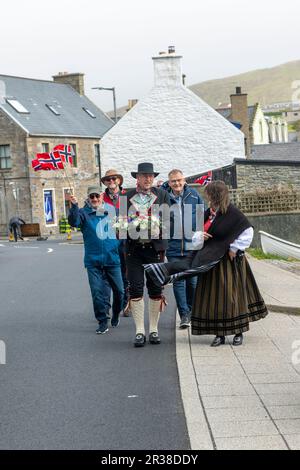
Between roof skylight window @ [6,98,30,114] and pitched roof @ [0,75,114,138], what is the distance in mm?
193

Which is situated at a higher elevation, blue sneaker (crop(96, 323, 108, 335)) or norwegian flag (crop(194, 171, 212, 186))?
norwegian flag (crop(194, 171, 212, 186))

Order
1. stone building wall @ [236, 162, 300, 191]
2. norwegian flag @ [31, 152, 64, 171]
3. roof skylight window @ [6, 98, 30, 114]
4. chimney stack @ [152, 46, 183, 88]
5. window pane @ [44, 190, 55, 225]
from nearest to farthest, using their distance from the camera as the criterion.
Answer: norwegian flag @ [31, 152, 64, 171] → stone building wall @ [236, 162, 300, 191] → chimney stack @ [152, 46, 183, 88] → window pane @ [44, 190, 55, 225] → roof skylight window @ [6, 98, 30, 114]

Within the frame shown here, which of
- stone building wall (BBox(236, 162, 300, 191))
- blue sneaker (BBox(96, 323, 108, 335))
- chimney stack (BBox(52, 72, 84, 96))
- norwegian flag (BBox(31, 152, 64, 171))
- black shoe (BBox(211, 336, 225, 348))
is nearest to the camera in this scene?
black shoe (BBox(211, 336, 225, 348))

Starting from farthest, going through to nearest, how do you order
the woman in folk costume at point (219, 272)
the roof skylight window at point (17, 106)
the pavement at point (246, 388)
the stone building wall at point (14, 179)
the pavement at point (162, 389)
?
the roof skylight window at point (17, 106) < the stone building wall at point (14, 179) < the woman in folk costume at point (219, 272) < the pavement at point (162, 389) < the pavement at point (246, 388)

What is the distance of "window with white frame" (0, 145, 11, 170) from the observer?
54.7 m

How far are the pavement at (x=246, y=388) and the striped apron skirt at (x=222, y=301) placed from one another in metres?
0.22

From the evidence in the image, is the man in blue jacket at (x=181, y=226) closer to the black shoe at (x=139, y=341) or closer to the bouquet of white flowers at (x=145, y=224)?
the bouquet of white flowers at (x=145, y=224)

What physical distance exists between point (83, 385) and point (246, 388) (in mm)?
1449

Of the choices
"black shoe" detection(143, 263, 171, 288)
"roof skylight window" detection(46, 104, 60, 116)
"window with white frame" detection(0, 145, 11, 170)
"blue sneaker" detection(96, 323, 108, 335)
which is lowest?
"blue sneaker" detection(96, 323, 108, 335)

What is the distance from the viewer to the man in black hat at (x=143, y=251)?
8.87m

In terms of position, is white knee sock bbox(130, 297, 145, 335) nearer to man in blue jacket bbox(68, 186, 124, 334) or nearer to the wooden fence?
man in blue jacket bbox(68, 186, 124, 334)

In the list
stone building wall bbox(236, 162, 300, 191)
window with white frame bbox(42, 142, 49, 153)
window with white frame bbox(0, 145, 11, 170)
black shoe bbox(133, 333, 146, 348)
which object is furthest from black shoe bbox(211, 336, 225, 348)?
window with white frame bbox(0, 145, 11, 170)

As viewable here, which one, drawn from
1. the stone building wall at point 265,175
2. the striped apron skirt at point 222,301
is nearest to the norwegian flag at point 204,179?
the stone building wall at point 265,175

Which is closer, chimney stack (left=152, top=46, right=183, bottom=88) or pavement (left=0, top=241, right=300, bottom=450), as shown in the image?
pavement (left=0, top=241, right=300, bottom=450)
